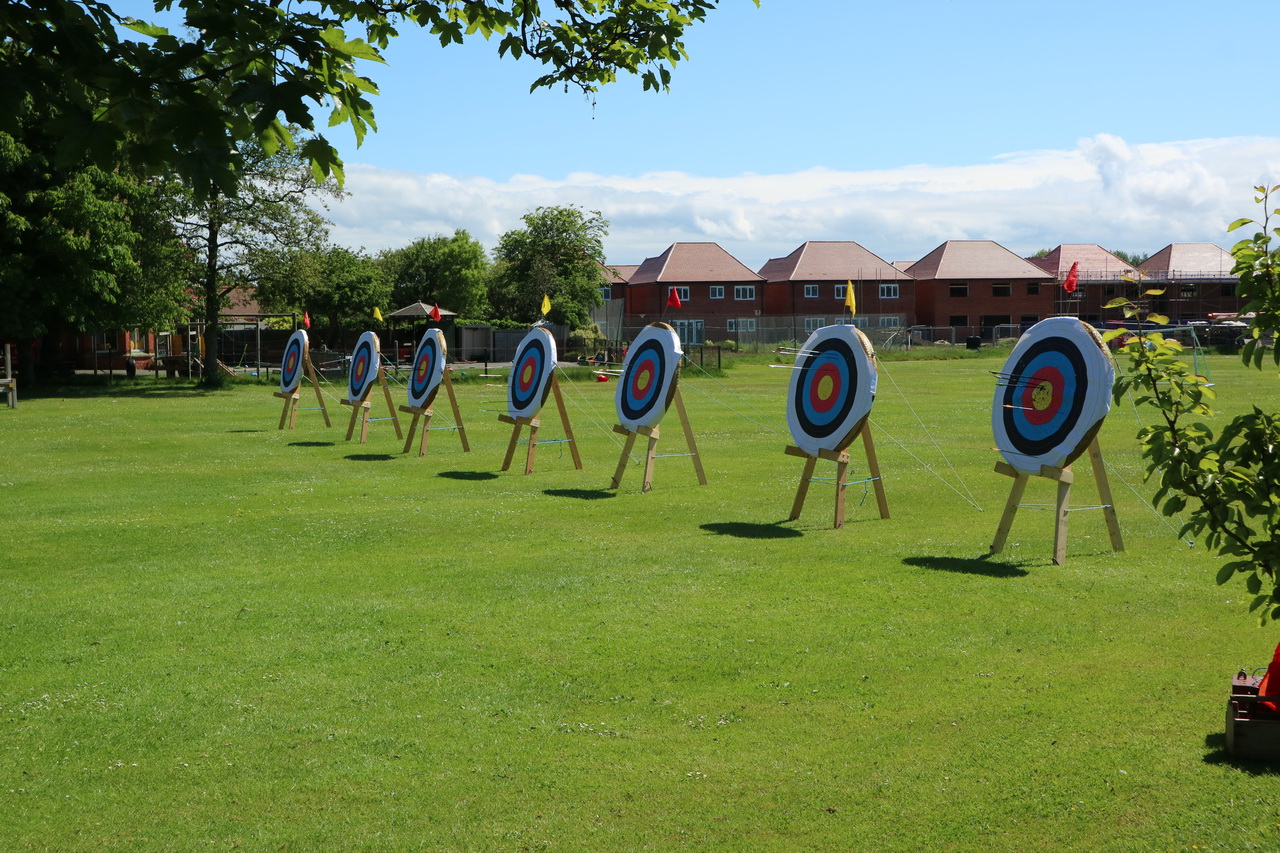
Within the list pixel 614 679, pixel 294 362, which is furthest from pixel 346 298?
pixel 614 679

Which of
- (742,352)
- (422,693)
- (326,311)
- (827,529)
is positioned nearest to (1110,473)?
(827,529)

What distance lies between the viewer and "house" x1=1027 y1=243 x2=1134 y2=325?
83125mm

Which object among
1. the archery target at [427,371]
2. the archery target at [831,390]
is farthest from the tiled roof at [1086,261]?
the archery target at [831,390]

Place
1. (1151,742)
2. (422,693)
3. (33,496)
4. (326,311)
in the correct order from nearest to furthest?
(1151,742) → (422,693) → (33,496) → (326,311)

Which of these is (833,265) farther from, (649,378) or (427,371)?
(649,378)

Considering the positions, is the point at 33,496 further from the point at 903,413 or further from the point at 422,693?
the point at 903,413

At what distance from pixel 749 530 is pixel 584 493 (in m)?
3.71

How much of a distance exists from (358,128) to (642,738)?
3431 millimetres

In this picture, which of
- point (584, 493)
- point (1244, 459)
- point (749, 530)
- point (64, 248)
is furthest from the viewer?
point (64, 248)

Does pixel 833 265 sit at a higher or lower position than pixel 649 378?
higher

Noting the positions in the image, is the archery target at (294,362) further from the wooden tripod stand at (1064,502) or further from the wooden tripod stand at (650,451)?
the wooden tripod stand at (1064,502)

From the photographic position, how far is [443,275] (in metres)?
90.0

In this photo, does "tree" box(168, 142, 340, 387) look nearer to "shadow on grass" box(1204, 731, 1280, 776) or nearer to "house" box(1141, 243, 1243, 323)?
"shadow on grass" box(1204, 731, 1280, 776)

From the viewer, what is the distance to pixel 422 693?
689 cm
